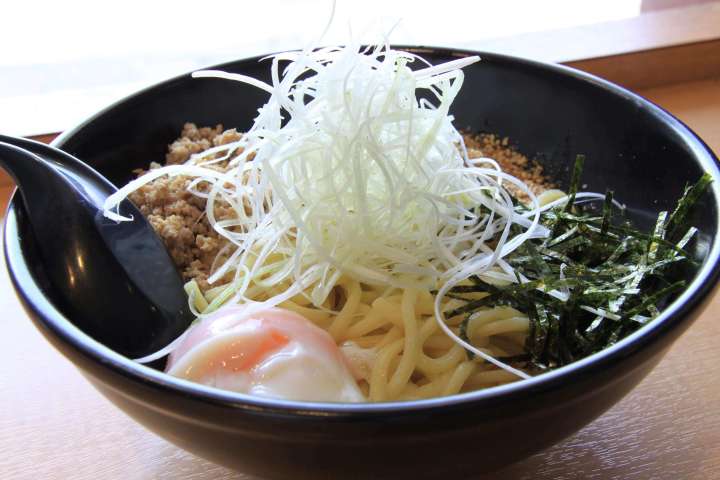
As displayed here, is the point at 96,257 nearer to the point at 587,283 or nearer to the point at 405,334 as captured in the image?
the point at 405,334

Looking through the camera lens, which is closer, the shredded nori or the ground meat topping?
the shredded nori

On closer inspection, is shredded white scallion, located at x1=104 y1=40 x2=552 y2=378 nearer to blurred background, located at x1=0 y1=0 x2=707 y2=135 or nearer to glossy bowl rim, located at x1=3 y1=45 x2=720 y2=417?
glossy bowl rim, located at x1=3 y1=45 x2=720 y2=417

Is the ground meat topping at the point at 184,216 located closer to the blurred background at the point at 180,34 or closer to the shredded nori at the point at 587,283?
the shredded nori at the point at 587,283

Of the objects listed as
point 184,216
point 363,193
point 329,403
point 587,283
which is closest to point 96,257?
point 184,216

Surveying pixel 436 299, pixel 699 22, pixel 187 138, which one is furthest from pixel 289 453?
pixel 699 22

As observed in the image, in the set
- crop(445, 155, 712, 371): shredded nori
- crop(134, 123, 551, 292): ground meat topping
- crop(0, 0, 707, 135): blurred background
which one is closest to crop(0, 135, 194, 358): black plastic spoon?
crop(134, 123, 551, 292): ground meat topping

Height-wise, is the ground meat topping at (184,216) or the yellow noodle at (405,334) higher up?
the ground meat topping at (184,216)

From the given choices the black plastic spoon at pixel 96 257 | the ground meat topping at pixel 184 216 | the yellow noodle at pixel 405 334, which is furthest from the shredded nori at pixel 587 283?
the black plastic spoon at pixel 96 257
